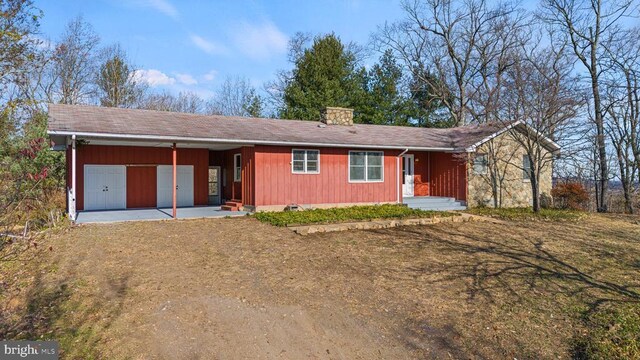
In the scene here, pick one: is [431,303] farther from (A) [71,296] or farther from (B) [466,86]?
(B) [466,86]

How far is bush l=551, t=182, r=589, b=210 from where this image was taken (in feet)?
61.7

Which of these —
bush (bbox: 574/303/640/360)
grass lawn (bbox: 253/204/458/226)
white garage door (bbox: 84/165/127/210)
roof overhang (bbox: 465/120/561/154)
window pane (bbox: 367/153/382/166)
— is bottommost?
bush (bbox: 574/303/640/360)

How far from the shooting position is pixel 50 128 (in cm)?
1119

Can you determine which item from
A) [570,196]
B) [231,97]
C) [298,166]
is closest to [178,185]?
[298,166]

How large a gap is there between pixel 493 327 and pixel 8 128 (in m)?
8.08

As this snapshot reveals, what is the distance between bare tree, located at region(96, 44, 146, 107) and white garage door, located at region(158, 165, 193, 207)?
47.6 feet

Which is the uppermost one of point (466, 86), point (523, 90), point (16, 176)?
point (466, 86)

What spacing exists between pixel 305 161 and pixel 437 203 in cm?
627

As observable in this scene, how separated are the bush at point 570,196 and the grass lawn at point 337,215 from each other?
8744 mm

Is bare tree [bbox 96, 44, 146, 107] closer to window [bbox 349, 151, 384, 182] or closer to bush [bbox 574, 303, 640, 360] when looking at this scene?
window [bbox 349, 151, 384, 182]

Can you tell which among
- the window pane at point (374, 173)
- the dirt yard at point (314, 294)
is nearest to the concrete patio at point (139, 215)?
the dirt yard at point (314, 294)

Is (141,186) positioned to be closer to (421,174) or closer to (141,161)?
(141,161)

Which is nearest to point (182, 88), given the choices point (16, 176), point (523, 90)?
point (523, 90)

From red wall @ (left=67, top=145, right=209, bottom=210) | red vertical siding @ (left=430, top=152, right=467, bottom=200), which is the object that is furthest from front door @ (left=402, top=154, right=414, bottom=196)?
red wall @ (left=67, top=145, right=209, bottom=210)
